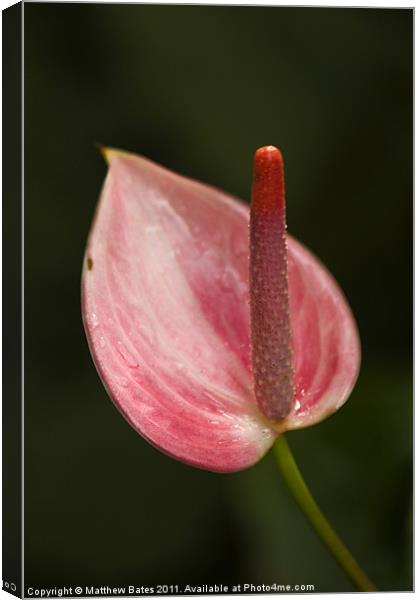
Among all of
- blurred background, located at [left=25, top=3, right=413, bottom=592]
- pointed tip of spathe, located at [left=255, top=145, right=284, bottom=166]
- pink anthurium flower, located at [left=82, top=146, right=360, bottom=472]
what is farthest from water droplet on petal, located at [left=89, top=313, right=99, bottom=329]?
blurred background, located at [left=25, top=3, right=413, bottom=592]

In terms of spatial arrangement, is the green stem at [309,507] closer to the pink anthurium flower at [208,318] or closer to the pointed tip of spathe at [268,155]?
the pink anthurium flower at [208,318]

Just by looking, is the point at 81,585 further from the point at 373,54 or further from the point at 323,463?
the point at 373,54

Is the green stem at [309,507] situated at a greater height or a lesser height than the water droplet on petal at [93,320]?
lesser
